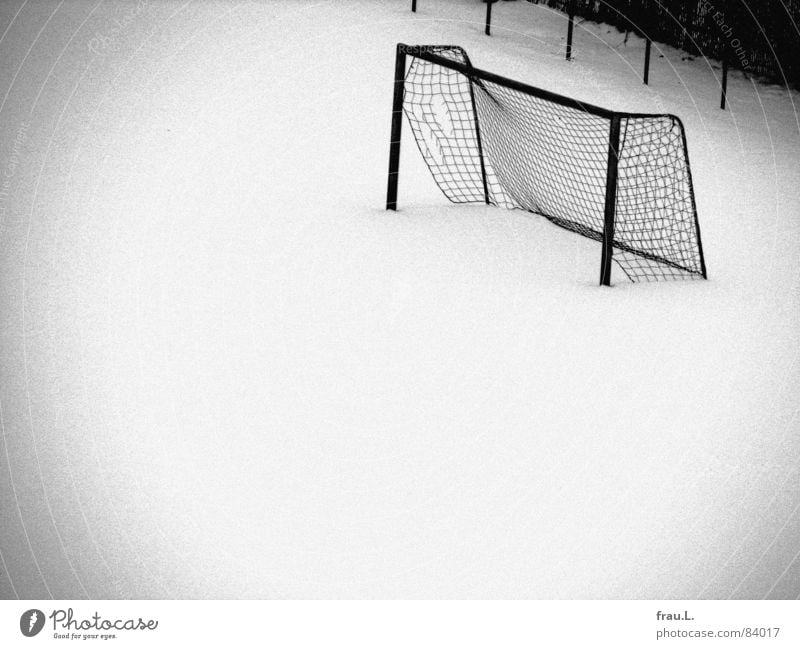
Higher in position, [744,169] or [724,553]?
[744,169]

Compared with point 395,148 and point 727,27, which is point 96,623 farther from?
point 727,27

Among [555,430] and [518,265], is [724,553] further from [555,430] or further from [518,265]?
[518,265]

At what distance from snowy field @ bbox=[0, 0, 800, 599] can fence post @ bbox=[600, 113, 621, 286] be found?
12 cm

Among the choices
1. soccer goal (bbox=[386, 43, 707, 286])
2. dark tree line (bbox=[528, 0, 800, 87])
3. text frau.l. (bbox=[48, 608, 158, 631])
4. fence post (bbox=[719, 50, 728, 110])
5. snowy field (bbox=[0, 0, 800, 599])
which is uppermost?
dark tree line (bbox=[528, 0, 800, 87])

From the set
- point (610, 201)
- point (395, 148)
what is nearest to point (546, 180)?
point (395, 148)

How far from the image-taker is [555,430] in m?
2.81

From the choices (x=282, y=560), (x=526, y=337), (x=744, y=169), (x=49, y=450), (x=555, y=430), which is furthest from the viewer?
(x=744, y=169)

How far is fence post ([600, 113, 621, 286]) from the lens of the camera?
3.71 meters

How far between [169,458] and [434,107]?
4.10 meters

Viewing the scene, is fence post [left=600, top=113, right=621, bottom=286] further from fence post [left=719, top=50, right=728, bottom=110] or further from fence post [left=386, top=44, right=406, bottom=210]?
fence post [left=719, top=50, right=728, bottom=110]

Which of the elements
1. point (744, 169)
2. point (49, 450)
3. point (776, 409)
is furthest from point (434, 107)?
point (49, 450)

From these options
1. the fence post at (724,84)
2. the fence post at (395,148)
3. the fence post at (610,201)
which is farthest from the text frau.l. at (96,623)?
the fence post at (724,84)

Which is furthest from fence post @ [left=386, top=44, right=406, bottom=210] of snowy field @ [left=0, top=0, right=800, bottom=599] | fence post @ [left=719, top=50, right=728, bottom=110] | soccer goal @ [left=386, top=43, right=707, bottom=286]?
fence post @ [left=719, top=50, right=728, bottom=110]

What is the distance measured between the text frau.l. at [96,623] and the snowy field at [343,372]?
91mm
